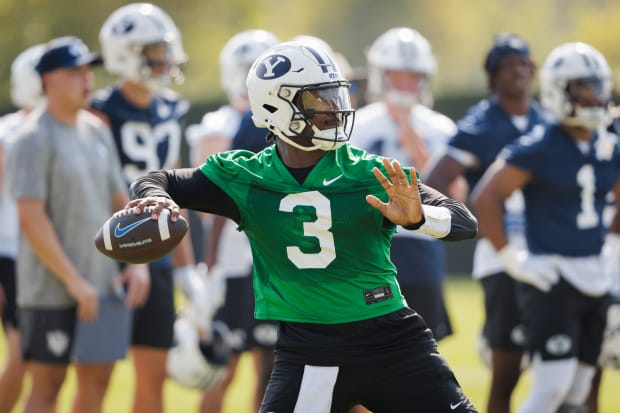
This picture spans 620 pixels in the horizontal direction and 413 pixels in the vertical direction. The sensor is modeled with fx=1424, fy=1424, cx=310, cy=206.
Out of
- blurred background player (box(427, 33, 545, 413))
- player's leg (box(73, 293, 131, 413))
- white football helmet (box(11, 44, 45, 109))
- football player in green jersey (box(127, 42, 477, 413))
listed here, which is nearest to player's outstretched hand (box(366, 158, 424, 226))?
football player in green jersey (box(127, 42, 477, 413))

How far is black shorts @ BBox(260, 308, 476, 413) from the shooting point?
195 inches

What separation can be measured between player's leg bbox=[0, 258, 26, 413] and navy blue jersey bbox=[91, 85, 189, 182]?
123cm

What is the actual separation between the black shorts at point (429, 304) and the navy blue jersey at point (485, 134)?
0.70 meters

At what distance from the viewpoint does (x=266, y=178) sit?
5.14m

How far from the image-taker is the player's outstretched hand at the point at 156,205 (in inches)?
186

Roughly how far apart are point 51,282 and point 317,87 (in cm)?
225

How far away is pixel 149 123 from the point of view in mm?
7598

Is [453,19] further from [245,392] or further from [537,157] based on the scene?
[537,157]

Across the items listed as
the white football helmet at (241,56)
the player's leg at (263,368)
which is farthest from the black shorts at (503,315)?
the white football helmet at (241,56)

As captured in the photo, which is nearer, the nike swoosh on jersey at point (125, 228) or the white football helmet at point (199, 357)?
→ the nike swoosh on jersey at point (125, 228)

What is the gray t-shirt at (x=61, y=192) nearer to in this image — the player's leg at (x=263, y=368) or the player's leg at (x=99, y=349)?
the player's leg at (x=99, y=349)

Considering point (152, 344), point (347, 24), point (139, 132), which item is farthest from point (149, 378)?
point (347, 24)

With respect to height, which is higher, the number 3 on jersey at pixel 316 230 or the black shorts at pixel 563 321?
the number 3 on jersey at pixel 316 230

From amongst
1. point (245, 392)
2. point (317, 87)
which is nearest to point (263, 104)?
point (317, 87)
